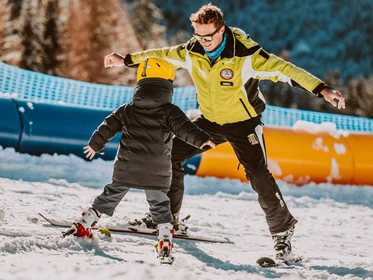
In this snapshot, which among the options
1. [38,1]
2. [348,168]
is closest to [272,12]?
[38,1]

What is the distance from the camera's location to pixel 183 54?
438 centimetres

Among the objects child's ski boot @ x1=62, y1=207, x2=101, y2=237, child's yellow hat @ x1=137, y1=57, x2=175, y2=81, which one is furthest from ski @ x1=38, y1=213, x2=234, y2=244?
child's yellow hat @ x1=137, y1=57, x2=175, y2=81

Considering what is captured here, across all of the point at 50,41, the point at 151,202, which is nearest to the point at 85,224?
the point at 151,202

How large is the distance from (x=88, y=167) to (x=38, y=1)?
3618cm

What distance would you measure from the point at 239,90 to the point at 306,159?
14.4 ft

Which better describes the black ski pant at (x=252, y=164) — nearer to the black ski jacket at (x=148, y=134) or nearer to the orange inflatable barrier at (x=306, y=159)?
the black ski jacket at (x=148, y=134)

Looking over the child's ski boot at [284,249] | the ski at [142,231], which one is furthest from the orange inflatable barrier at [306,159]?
the child's ski boot at [284,249]

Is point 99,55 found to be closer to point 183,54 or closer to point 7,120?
point 7,120

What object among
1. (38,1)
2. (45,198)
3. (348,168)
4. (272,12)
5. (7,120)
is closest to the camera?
(45,198)

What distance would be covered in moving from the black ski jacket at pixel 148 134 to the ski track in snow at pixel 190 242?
0.51m

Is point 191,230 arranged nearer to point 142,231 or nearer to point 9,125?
point 142,231

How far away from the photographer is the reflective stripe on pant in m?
3.64

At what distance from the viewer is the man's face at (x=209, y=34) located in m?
3.96

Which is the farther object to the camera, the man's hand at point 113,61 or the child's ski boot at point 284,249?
the man's hand at point 113,61
